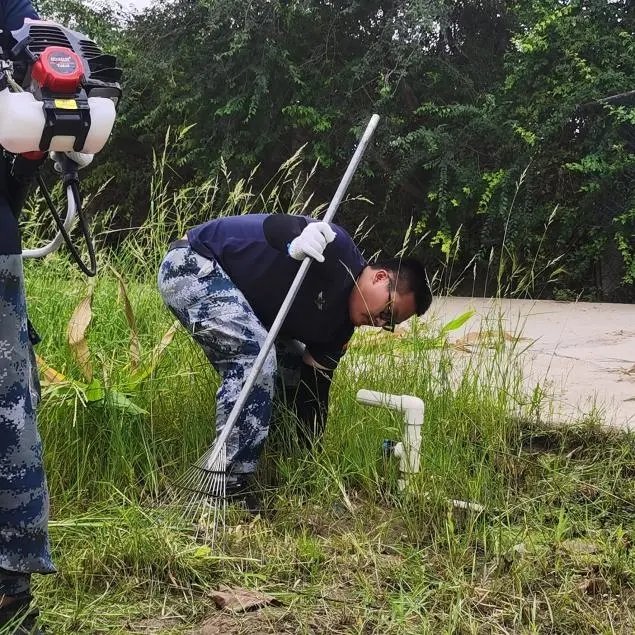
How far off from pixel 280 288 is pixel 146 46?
20.0 feet

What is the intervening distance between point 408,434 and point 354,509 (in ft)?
0.90

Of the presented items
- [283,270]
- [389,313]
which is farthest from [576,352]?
[283,270]

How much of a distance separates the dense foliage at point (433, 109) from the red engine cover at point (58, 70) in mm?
5204

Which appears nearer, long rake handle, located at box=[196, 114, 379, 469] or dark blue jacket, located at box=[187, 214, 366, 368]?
long rake handle, located at box=[196, 114, 379, 469]

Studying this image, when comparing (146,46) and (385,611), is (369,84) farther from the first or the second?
(385,611)

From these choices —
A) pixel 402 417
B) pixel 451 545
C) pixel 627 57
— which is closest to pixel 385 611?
pixel 451 545

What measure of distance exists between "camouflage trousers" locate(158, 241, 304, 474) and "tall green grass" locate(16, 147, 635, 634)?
0.59ft

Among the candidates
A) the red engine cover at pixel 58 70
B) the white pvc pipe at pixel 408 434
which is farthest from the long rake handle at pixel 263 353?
the red engine cover at pixel 58 70

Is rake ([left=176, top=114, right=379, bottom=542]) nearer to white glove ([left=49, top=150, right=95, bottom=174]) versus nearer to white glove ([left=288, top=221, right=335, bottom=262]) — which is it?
white glove ([left=288, top=221, right=335, bottom=262])

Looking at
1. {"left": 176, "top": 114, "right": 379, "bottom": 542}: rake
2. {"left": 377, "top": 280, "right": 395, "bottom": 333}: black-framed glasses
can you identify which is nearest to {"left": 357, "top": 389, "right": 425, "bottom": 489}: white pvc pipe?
{"left": 377, "top": 280, "right": 395, "bottom": 333}: black-framed glasses

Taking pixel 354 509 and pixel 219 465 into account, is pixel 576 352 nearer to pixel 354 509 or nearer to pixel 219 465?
pixel 354 509

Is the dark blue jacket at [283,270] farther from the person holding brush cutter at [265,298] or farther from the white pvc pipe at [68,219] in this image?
the white pvc pipe at [68,219]

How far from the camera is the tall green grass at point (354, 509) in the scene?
1.80 meters

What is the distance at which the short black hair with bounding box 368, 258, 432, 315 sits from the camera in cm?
244
